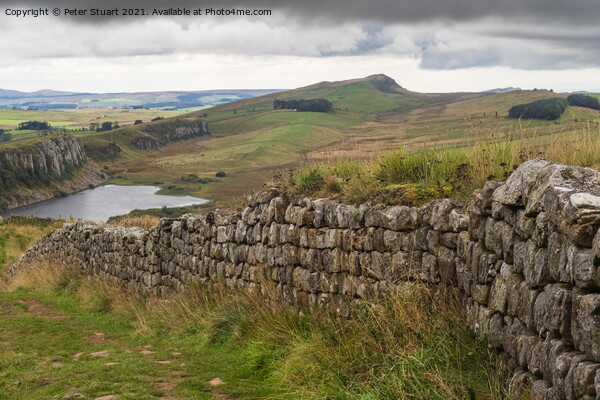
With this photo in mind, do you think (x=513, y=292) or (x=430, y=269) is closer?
(x=513, y=292)

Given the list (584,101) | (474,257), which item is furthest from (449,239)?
(584,101)

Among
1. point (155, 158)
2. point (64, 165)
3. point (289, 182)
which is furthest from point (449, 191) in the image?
point (155, 158)

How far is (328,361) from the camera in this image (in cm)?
600

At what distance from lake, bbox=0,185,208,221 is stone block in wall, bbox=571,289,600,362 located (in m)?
89.4

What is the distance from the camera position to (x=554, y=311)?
3994 mm

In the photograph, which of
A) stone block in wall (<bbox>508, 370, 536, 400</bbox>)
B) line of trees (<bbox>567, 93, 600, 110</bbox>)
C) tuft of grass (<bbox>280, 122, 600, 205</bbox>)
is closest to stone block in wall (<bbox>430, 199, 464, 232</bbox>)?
tuft of grass (<bbox>280, 122, 600, 205</bbox>)

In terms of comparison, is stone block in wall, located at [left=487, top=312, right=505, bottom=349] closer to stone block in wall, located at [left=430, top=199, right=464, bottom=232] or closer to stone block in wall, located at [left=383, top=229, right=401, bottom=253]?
stone block in wall, located at [left=430, top=199, right=464, bottom=232]

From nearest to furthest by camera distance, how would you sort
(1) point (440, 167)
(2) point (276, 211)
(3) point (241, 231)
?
(1) point (440, 167) < (2) point (276, 211) < (3) point (241, 231)

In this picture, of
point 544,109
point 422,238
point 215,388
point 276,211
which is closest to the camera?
point 422,238

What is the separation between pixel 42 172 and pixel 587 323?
142m

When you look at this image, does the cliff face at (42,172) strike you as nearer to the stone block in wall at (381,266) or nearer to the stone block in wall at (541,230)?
the stone block in wall at (381,266)

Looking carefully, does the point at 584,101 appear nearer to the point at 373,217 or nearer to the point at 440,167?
the point at 440,167

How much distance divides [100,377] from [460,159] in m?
5.66

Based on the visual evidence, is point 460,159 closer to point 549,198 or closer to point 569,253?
point 549,198
